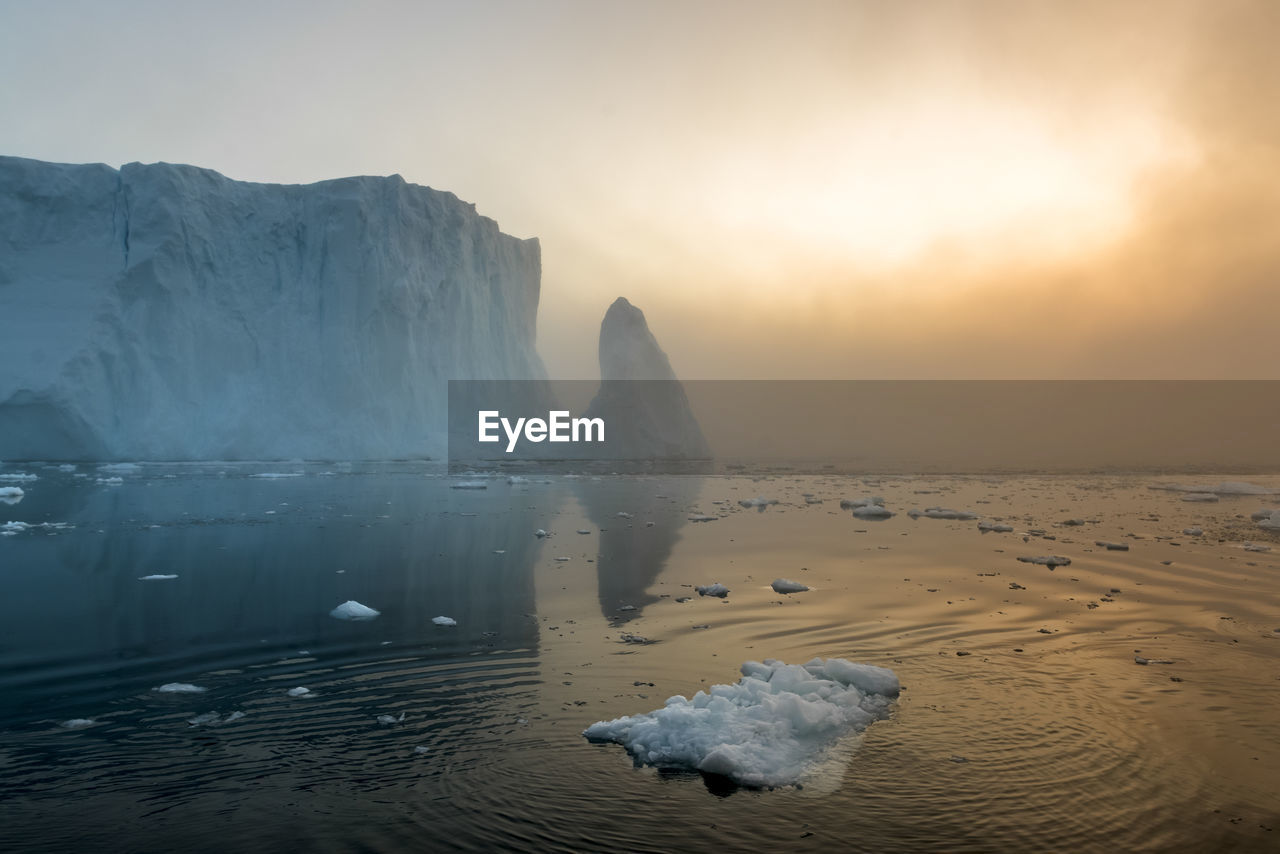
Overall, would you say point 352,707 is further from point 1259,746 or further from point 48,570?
point 48,570

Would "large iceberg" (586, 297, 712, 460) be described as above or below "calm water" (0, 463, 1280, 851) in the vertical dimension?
above

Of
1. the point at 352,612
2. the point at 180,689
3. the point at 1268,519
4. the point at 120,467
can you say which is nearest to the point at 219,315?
the point at 120,467

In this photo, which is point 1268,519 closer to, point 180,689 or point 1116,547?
point 1116,547

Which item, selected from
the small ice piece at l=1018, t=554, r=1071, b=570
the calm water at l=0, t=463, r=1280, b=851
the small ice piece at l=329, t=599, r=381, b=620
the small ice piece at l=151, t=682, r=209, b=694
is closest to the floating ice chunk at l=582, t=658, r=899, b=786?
the calm water at l=0, t=463, r=1280, b=851

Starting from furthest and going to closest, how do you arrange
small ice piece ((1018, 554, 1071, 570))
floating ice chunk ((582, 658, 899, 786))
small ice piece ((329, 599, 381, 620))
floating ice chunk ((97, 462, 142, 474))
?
floating ice chunk ((97, 462, 142, 474)), small ice piece ((1018, 554, 1071, 570)), small ice piece ((329, 599, 381, 620)), floating ice chunk ((582, 658, 899, 786))

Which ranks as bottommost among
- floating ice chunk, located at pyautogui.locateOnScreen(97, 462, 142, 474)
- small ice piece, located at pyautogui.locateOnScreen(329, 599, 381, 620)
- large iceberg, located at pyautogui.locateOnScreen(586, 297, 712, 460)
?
small ice piece, located at pyautogui.locateOnScreen(329, 599, 381, 620)

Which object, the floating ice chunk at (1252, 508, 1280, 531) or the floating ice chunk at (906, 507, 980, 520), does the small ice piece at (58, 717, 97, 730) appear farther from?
the floating ice chunk at (1252, 508, 1280, 531)
